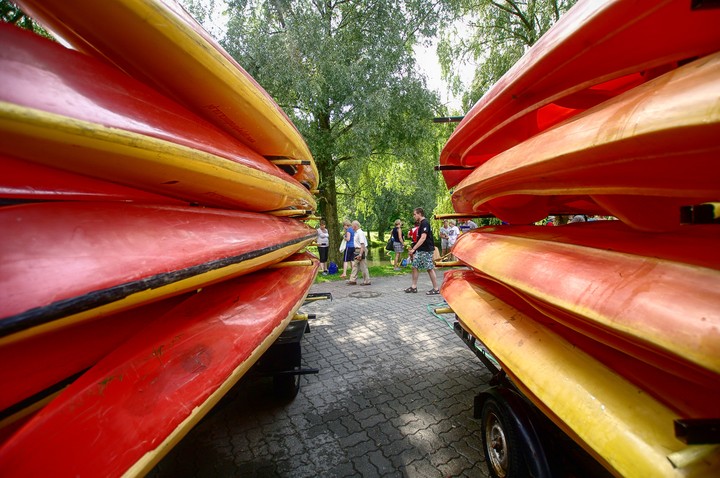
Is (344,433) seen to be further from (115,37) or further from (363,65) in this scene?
(363,65)

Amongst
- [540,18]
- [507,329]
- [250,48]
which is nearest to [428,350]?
[507,329]

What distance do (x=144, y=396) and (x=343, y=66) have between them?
27.1 ft

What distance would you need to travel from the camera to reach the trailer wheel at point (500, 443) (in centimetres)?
150


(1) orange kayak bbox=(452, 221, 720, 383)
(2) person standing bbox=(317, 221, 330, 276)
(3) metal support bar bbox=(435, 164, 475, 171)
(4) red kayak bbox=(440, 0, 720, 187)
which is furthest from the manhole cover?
(1) orange kayak bbox=(452, 221, 720, 383)

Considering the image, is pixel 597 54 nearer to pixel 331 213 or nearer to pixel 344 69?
pixel 344 69

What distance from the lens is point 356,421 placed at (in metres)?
2.42

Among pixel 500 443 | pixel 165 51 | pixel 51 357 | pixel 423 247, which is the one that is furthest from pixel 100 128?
pixel 423 247

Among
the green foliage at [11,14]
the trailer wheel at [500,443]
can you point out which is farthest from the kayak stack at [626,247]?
the green foliage at [11,14]

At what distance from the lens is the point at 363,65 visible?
7.95 metres

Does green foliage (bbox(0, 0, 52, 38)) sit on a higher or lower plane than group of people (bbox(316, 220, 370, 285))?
higher

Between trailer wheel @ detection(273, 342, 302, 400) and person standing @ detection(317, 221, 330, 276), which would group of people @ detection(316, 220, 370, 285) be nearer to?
person standing @ detection(317, 221, 330, 276)

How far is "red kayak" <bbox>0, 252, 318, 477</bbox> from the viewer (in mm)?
802

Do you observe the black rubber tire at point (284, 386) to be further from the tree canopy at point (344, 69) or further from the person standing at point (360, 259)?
the tree canopy at point (344, 69)

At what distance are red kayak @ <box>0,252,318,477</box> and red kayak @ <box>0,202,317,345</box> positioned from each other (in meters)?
0.27
